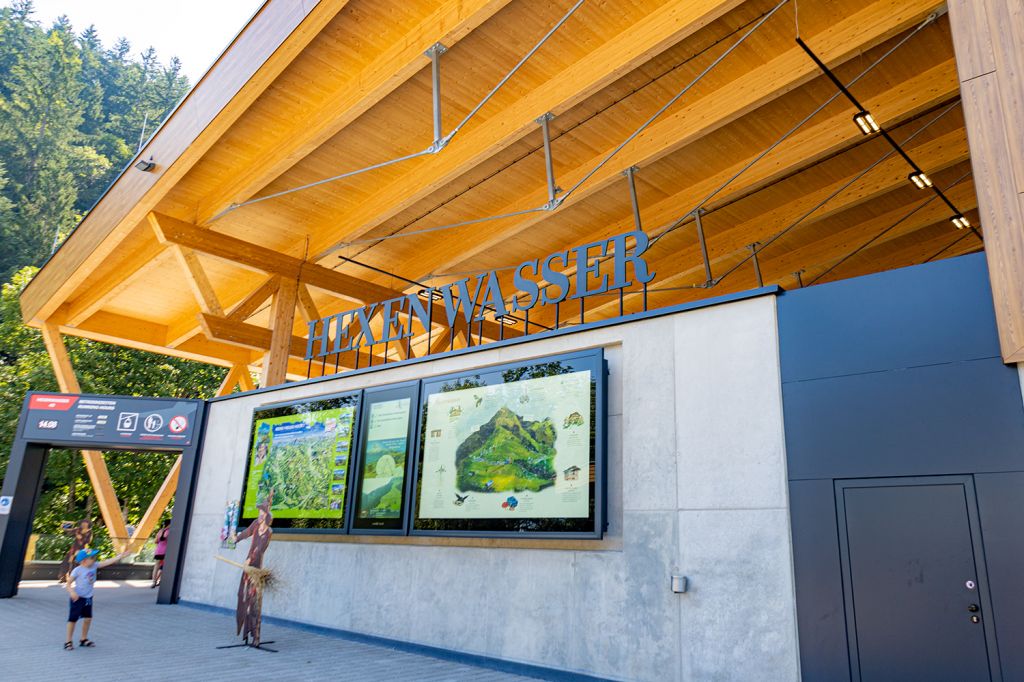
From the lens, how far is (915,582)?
4.85m

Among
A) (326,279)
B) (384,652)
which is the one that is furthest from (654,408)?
(326,279)

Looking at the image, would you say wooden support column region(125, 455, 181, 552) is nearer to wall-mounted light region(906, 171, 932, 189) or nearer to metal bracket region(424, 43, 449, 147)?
metal bracket region(424, 43, 449, 147)

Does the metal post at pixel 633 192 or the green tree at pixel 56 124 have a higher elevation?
the green tree at pixel 56 124

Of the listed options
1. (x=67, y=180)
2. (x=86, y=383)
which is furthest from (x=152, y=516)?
(x=67, y=180)

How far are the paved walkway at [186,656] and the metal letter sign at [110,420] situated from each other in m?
3.05

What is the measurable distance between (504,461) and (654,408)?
1788 mm

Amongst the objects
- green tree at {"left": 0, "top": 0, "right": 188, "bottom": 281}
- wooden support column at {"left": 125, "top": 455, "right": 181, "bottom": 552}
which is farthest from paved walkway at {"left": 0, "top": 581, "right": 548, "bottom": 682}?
green tree at {"left": 0, "top": 0, "right": 188, "bottom": 281}

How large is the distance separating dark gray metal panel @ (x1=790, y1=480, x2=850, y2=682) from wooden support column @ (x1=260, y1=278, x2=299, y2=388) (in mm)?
9660

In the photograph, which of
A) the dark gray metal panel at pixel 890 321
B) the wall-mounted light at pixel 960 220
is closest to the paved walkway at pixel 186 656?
the dark gray metal panel at pixel 890 321

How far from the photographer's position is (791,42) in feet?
28.7

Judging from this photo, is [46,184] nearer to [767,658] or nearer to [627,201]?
[627,201]

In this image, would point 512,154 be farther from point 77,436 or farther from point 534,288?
point 77,436

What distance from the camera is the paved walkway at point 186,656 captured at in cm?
620

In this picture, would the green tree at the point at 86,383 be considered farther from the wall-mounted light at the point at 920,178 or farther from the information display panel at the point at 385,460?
the wall-mounted light at the point at 920,178
